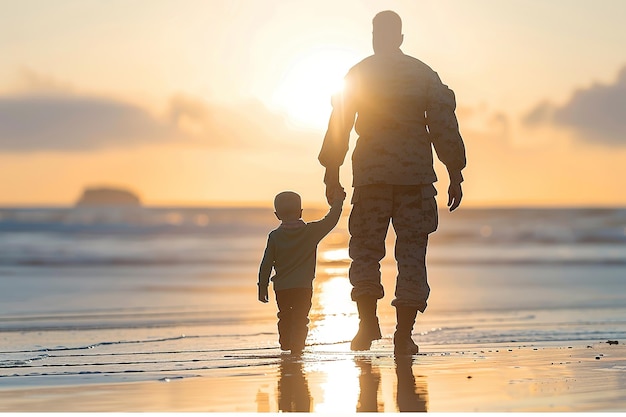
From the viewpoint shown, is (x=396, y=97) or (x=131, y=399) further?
(x=396, y=97)

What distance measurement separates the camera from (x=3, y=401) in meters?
4.57

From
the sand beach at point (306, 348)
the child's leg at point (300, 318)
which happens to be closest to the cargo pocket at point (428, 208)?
the sand beach at point (306, 348)

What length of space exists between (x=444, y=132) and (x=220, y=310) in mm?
3938

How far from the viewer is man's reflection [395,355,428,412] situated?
431 cm

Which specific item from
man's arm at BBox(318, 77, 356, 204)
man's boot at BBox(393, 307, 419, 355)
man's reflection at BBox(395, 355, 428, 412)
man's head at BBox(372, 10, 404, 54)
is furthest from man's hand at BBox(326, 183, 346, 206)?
man's reflection at BBox(395, 355, 428, 412)

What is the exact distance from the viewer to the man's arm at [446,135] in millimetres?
6055

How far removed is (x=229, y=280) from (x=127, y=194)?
73714 mm

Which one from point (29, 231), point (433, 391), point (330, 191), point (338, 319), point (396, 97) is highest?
point (29, 231)

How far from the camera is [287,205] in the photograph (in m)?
6.36

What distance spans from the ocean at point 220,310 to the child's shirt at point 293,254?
1.43 ft

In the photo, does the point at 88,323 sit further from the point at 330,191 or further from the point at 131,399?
the point at 131,399

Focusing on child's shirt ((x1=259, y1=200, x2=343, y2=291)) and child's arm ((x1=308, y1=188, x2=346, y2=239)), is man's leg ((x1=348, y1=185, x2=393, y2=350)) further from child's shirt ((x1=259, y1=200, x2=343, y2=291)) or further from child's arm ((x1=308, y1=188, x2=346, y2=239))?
child's shirt ((x1=259, y1=200, x2=343, y2=291))

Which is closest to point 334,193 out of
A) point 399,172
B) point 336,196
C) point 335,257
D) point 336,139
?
point 336,196

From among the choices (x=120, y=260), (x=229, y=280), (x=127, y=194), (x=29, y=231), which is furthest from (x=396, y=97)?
(x=127, y=194)
